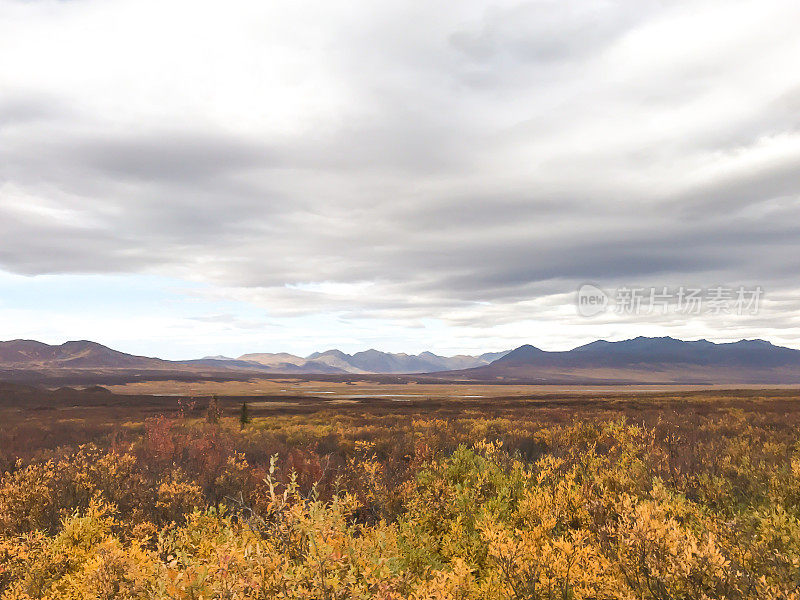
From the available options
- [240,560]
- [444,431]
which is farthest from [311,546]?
[444,431]

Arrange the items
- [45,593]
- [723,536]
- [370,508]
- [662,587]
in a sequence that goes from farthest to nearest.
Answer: [370,508]
[45,593]
[723,536]
[662,587]

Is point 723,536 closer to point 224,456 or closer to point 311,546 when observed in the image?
point 311,546

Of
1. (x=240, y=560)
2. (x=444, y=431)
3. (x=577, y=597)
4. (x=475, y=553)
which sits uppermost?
(x=240, y=560)

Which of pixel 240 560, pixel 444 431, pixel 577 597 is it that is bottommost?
pixel 444 431

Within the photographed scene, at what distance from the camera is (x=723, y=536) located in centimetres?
534

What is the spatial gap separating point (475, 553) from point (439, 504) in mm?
1697

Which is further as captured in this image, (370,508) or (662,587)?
(370,508)

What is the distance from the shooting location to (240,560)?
3.85 metres

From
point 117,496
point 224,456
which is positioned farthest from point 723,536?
point 224,456

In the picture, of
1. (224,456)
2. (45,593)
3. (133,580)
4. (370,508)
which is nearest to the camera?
(133,580)

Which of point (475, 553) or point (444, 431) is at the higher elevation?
point (475, 553)

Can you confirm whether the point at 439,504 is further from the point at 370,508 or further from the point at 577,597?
the point at 577,597

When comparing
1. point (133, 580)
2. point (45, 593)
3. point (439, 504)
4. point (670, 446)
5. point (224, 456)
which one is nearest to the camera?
point (133, 580)

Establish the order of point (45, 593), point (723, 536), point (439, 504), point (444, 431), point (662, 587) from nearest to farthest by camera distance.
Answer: point (662, 587)
point (723, 536)
point (45, 593)
point (439, 504)
point (444, 431)
